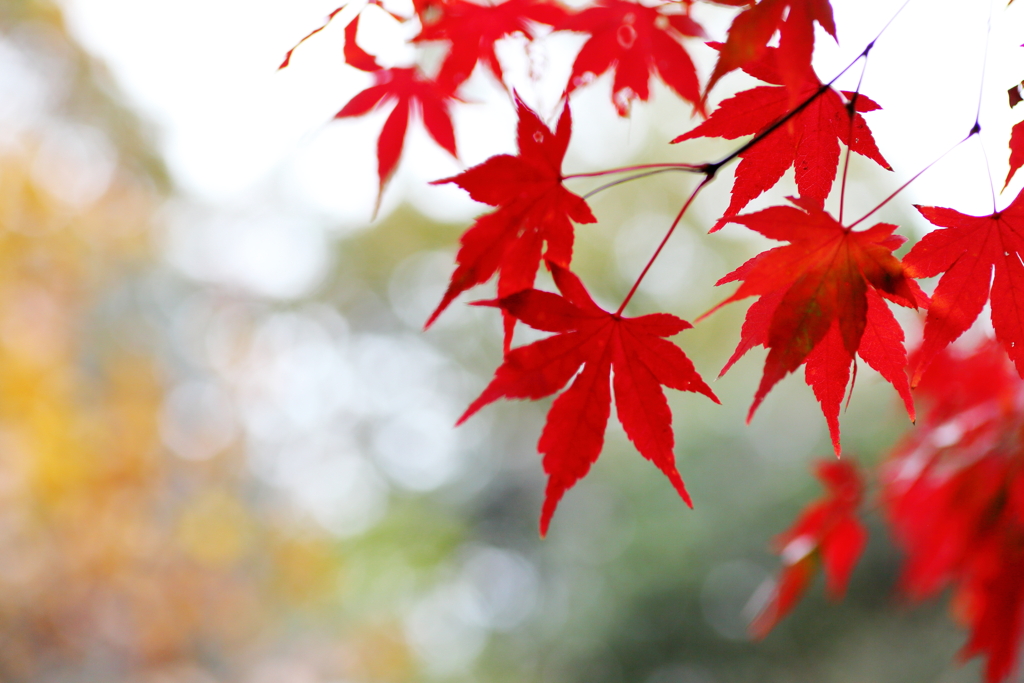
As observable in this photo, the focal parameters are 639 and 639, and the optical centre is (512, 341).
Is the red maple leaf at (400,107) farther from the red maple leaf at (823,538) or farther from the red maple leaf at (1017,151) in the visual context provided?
the red maple leaf at (823,538)

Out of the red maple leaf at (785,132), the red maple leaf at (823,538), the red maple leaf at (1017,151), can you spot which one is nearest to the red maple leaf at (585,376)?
the red maple leaf at (785,132)

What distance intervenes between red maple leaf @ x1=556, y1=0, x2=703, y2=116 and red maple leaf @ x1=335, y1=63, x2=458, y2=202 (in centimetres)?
18

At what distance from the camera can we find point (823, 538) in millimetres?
1008

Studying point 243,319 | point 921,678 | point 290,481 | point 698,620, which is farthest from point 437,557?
point 921,678

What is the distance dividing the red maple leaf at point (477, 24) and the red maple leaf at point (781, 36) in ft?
1.12

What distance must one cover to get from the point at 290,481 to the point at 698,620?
328cm

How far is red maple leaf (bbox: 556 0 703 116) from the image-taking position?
591 mm

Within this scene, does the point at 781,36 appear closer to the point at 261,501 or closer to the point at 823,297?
the point at 823,297

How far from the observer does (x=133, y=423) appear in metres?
2.84

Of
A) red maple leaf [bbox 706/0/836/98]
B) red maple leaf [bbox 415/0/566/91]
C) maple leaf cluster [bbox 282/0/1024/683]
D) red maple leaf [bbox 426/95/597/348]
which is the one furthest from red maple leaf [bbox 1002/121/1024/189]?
red maple leaf [bbox 415/0/566/91]

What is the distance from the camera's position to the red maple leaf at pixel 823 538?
99cm

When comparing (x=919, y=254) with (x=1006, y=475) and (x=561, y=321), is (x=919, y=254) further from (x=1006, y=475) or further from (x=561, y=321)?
(x=1006, y=475)

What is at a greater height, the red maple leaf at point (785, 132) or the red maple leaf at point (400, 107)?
the red maple leaf at point (400, 107)

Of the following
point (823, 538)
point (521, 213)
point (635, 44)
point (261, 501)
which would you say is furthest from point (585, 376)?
point (261, 501)
